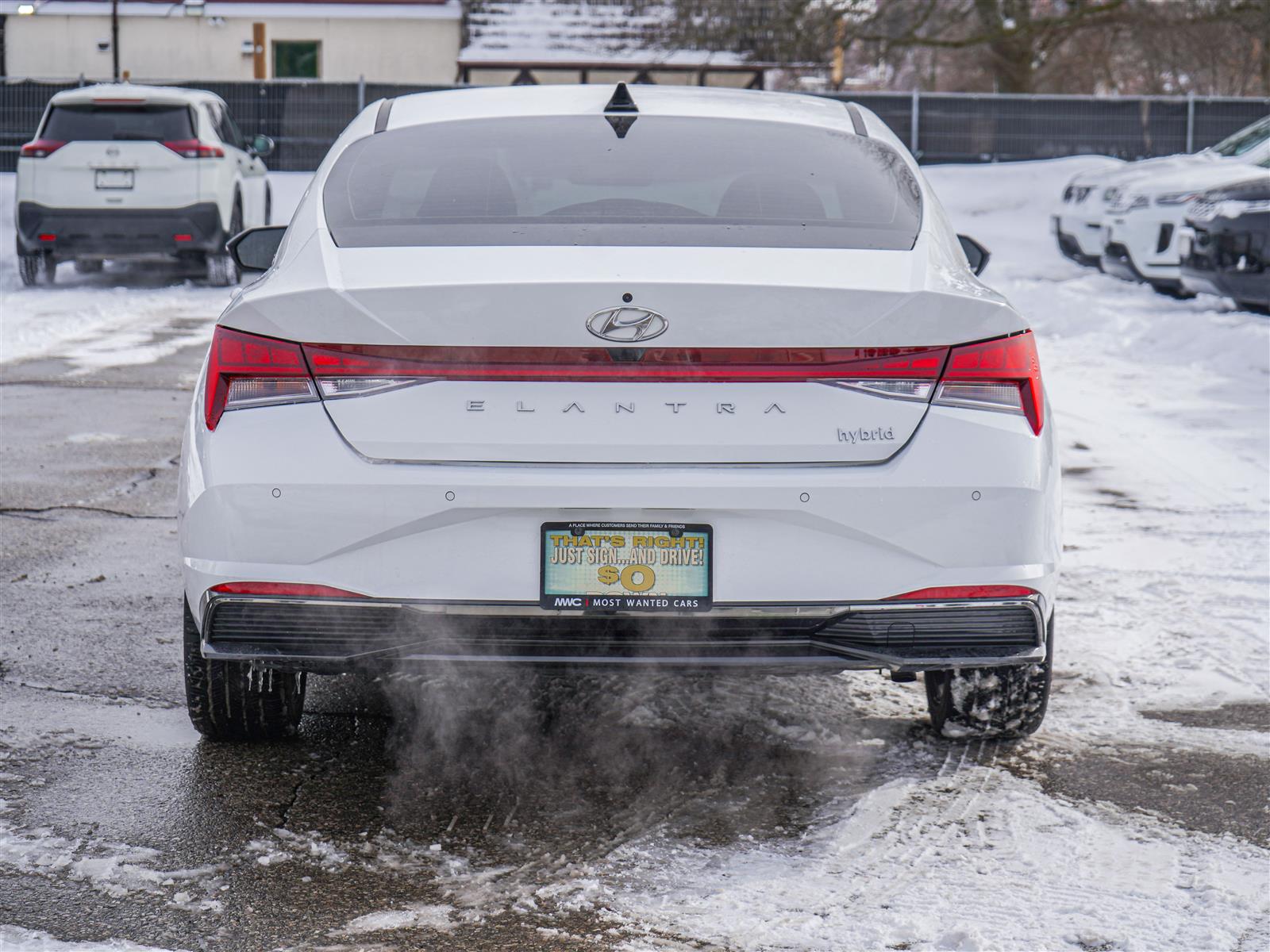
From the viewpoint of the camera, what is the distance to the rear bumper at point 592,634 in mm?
3281

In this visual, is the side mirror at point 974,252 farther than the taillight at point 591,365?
Yes

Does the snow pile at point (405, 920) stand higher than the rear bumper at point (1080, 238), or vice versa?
the rear bumper at point (1080, 238)

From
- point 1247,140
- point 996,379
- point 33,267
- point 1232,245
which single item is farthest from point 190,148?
point 996,379

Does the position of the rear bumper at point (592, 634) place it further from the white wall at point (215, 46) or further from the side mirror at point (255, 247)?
the white wall at point (215, 46)

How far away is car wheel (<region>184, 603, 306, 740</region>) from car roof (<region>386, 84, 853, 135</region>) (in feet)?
5.01

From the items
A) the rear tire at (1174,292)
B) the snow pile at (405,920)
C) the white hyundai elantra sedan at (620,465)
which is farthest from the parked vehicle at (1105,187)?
the snow pile at (405,920)

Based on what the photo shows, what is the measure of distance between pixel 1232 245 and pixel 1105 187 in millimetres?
3977

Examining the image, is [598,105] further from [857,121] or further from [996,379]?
[996,379]

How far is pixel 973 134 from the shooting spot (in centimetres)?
2669

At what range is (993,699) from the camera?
3.82 metres

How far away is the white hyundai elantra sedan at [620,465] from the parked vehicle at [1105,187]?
1242 centimetres

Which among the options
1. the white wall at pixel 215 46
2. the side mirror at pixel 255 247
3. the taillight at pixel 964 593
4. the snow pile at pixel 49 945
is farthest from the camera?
the white wall at pixel 215 46

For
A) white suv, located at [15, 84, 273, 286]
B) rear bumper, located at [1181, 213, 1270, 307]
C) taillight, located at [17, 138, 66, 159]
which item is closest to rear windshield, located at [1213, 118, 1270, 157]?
rear bumper, located at [1181, 213, 1270, 307]

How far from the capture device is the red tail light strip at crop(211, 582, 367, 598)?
129 inches
